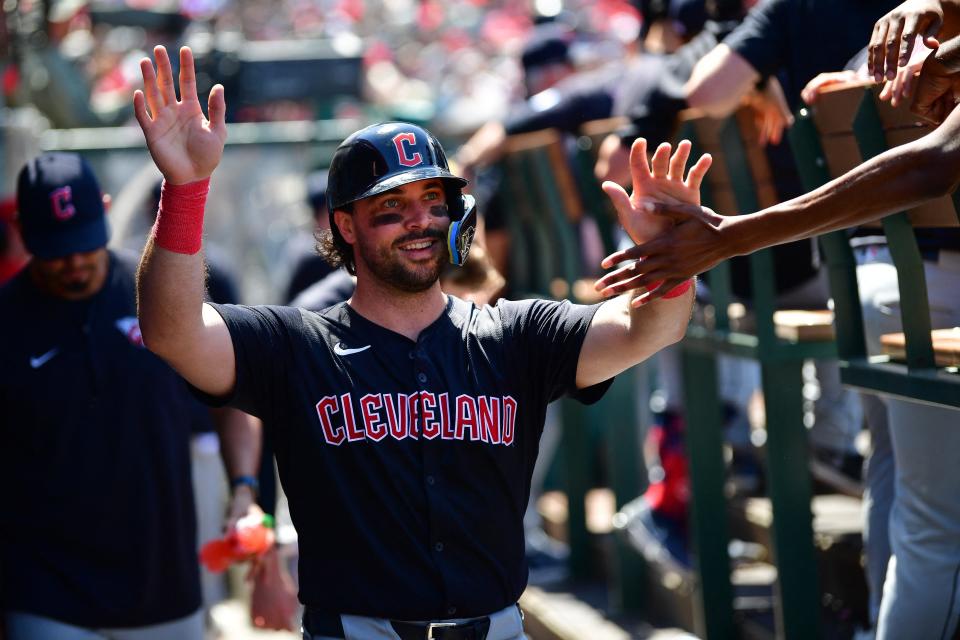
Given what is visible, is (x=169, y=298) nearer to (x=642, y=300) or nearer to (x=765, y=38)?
(x=642, y=300)

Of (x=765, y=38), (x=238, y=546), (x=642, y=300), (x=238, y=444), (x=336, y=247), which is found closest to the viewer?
(x=642, y=300)

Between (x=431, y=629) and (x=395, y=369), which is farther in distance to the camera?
(x=395, y=369)

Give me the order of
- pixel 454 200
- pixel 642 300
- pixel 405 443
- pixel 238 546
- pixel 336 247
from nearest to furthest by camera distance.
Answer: pixel 642 300
pixel 405 443
pixel 454 200
pixel 336 247
pixel 238 546

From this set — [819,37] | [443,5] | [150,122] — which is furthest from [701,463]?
[443,5]

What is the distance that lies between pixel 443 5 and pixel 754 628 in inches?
816

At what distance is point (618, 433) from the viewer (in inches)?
255

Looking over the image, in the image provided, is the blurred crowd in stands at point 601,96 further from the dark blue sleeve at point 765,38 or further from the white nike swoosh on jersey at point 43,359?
the white nike swoosh on jersey at point 43,359

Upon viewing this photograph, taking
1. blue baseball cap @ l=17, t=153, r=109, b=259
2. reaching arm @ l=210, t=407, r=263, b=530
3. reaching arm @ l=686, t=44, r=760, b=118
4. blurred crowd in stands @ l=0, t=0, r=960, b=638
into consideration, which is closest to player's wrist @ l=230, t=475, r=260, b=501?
reaching arm @ l=210, t=407, r=263, b=530

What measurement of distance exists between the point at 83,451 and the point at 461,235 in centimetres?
174

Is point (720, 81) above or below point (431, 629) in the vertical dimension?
above

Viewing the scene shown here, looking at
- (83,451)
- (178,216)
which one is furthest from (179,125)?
(83,451)

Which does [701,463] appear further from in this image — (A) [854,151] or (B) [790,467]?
(A) [854,151]

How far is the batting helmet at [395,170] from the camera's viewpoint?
3223 mm

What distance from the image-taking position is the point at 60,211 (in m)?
4.33
